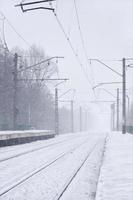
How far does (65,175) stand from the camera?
1426cm

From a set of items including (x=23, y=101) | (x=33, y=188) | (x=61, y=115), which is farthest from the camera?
(x=61, y=115)

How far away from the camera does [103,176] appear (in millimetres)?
13617

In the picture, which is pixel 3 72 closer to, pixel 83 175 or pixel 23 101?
pixel 23 101

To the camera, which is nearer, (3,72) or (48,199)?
(48,199)

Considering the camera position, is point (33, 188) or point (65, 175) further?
point (65, 175)

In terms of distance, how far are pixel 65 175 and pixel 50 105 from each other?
3585 inches

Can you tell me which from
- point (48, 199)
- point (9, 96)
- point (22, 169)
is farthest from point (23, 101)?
point (48, 199)

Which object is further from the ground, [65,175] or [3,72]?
[3,72]

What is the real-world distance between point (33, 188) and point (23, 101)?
222 ft

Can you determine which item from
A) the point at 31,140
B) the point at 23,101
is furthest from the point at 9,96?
the point at 31,140

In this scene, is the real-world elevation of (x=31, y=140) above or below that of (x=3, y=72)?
below

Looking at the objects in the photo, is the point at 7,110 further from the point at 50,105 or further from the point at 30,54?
the point at 50,105

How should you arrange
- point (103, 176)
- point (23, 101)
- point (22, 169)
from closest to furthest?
point (103, 176) → point (22, 169) → point (23, 101)

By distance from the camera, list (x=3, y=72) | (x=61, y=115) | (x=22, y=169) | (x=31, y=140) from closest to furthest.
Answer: (x=22, y=169)
(x=31, y=140)
(x=3, y=72)
(x=61, y=115)
